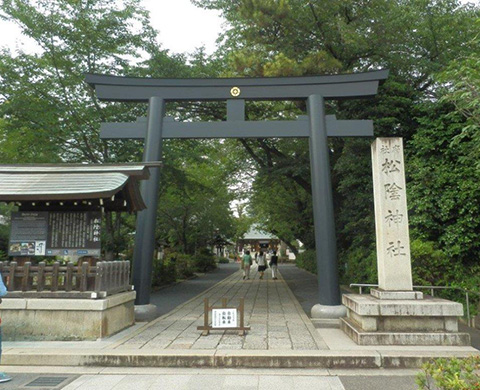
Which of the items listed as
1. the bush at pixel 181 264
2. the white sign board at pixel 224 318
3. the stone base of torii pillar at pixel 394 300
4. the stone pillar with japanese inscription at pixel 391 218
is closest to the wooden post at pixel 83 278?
the white sign board at pixel 224 318

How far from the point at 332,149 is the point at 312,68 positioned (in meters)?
6.24

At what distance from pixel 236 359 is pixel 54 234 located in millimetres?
5291

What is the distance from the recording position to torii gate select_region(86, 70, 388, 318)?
1017cm

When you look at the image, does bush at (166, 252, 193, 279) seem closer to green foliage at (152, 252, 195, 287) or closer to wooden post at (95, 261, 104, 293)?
green foliage at (152, 252, 195, 287)

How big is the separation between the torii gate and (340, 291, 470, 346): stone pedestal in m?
2.60

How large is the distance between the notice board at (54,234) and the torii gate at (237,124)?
62.0 inches

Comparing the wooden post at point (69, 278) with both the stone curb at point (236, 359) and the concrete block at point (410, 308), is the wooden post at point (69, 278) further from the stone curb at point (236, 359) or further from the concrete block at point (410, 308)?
the concrete block at point (410, 308)

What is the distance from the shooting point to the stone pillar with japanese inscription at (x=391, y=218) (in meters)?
8.07

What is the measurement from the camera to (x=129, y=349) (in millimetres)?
7066

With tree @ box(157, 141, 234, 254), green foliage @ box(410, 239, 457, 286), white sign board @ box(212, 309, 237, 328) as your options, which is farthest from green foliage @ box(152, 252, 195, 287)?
green foliage @ box(410, 239, 457, 286)

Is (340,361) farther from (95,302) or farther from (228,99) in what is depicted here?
(228,99)

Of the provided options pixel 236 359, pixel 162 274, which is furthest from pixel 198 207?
pixel 236 359

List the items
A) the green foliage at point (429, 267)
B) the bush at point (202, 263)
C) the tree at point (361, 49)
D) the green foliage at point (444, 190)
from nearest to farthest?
1. the green foliage at point (429, 267)
2. the green foliage at point (444, 190)
3. the tree at point (361, 49)
4. the bush at point (202, 263)

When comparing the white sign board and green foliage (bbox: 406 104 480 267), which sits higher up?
green foliage (bbox: 406 104 480 267)
